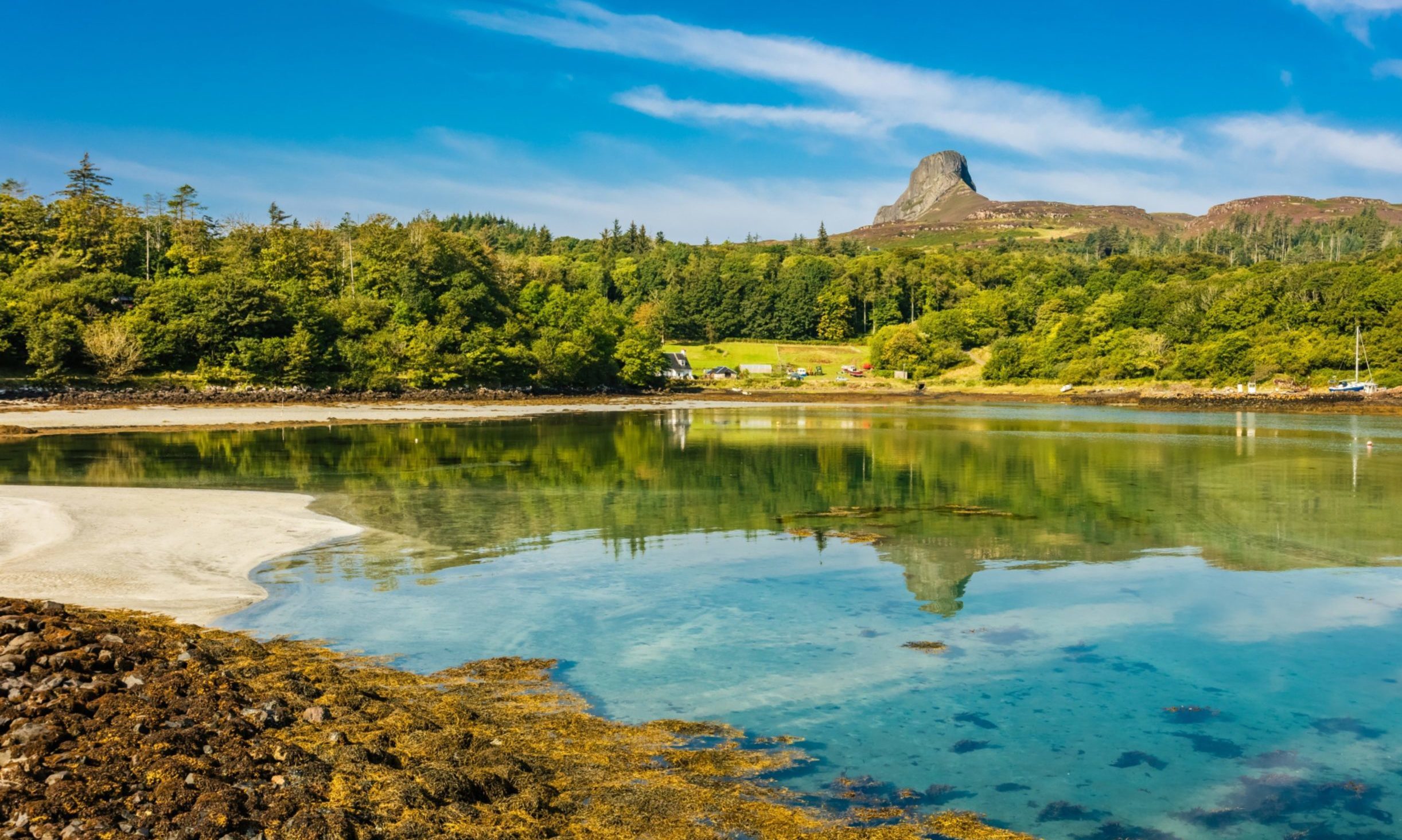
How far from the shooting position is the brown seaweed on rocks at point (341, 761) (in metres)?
5.81

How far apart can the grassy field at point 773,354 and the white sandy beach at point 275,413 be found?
44.5 metres

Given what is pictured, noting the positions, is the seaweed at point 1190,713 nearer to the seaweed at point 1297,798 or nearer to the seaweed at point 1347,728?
the seaweed at point 1347,728

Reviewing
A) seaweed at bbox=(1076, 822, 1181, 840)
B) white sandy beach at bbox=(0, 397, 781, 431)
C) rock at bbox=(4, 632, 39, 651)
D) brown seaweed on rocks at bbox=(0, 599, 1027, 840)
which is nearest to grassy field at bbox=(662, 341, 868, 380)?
white sandy beach at bbox=(0, 397, 781, 431)

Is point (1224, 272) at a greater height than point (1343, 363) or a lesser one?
greater

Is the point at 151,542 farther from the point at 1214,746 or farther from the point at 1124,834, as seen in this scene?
the point at 1214,746

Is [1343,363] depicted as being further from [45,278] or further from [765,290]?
[45,278]

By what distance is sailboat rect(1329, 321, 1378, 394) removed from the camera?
248ft

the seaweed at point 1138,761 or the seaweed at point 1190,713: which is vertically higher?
A: the seaweed at point 1138,761

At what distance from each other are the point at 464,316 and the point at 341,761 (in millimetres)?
85548

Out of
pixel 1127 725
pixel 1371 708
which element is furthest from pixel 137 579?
pixel 1371 708

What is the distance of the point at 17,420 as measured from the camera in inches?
1879

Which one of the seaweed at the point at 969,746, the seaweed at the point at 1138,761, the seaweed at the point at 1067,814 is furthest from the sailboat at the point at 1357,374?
the seaweed at the point at 1067,814

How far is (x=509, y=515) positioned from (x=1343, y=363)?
3577 inches

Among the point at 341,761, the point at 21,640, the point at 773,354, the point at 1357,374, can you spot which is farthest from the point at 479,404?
the point at 1357,374
